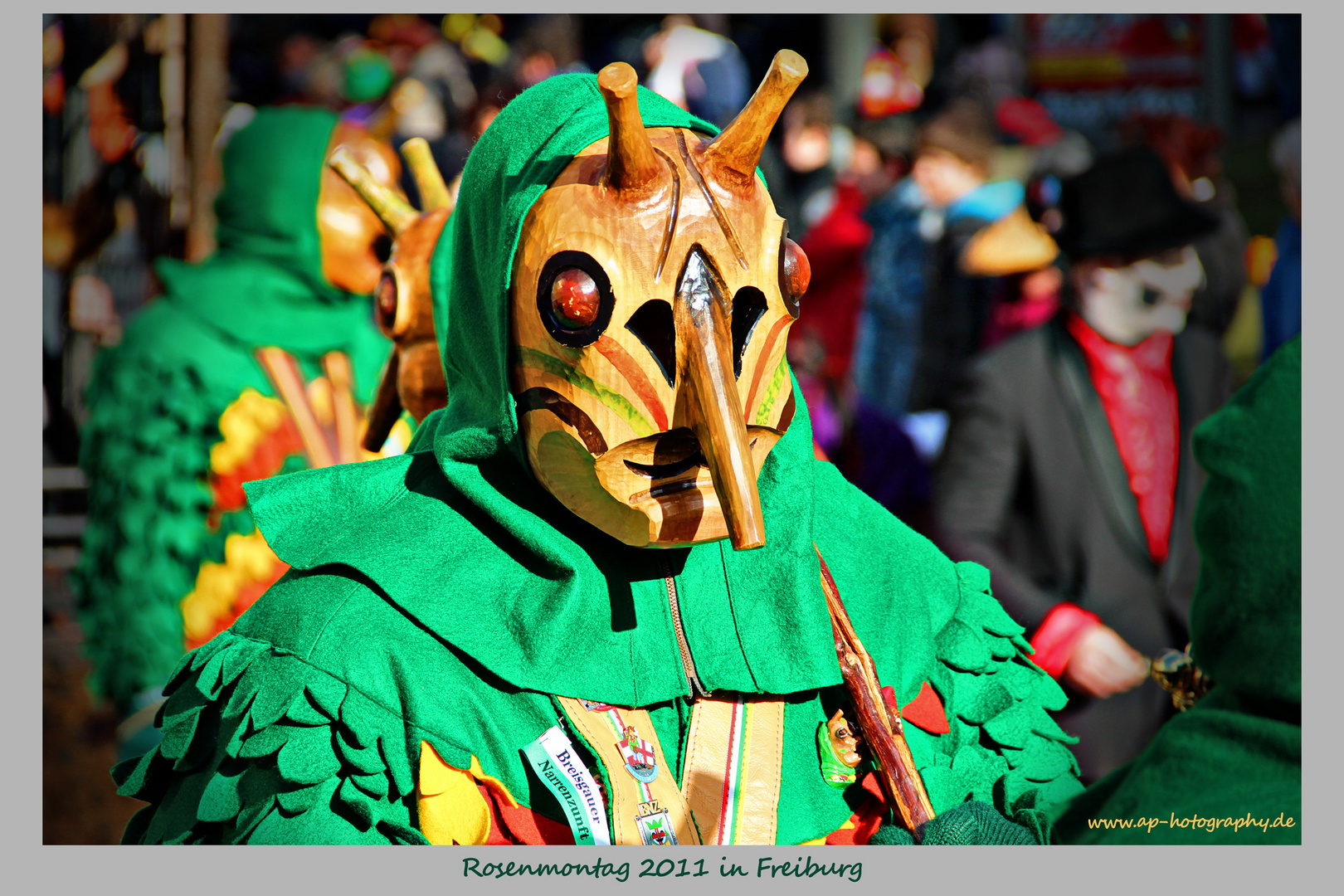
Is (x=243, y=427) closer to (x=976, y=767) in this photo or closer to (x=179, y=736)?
(x=179, y=736)

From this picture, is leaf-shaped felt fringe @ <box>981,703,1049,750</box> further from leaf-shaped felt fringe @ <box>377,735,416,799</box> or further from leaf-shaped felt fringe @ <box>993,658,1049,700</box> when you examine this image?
leaf-shaped felt fringe @ <box>377,735,416,799</box>

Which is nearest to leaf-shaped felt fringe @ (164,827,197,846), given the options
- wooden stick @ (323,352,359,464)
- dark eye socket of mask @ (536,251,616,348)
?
dark eye socket of mask @ (536,251,616,348)

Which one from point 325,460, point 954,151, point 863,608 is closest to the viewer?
point 863,608

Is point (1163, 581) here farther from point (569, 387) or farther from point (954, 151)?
point (954, 151)

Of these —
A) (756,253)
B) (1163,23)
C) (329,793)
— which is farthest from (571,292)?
(1163,23)

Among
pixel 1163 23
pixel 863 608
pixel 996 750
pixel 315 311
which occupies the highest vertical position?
pixel 1163 23

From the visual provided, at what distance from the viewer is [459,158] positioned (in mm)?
6141

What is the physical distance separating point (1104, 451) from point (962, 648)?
1853 millimetres

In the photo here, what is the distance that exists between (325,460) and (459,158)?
94.5 inches

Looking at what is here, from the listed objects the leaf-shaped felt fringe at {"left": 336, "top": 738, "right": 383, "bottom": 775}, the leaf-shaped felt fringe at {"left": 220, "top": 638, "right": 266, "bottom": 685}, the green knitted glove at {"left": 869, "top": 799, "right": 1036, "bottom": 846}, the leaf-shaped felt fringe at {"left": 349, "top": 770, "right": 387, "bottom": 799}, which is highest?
the leaf-shaped felt fringe at {"left": 220, "top": 638, "right": 266, "bottom": 685}

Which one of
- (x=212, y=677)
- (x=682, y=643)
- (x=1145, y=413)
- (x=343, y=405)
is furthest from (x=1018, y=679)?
(x=343, y=405)

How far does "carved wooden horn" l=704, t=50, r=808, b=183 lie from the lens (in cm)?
173

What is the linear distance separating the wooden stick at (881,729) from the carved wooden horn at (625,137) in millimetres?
591

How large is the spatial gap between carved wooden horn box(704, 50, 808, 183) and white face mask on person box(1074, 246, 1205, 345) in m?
2.45
